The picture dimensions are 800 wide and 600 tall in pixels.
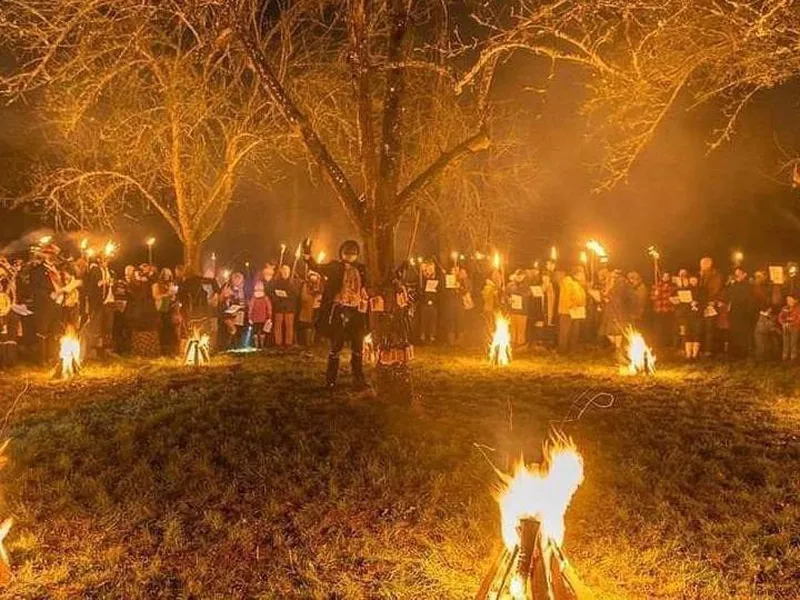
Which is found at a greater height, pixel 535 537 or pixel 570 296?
pixel 570 296

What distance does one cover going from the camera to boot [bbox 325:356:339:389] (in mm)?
11125

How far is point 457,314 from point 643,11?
9.30 m

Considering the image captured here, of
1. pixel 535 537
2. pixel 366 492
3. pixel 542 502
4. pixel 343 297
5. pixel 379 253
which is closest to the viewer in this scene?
pixel 535 537

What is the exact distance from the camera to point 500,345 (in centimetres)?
1451

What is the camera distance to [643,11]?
31.7 ft

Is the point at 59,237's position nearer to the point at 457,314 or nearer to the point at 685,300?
the point at 457,314

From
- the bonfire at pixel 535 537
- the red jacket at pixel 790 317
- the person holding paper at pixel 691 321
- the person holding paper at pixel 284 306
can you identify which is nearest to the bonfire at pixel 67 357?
the person holding paper at pixel 284 306

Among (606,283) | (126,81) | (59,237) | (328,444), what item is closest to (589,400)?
(328,444)

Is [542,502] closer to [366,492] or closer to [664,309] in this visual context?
[366,492]

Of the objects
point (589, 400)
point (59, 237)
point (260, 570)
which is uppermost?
point (59, 237)

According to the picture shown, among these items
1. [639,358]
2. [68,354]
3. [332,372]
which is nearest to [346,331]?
[332,372]

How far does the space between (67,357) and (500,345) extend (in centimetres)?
700

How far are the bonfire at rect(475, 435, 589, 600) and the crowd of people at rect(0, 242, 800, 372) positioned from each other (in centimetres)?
1023

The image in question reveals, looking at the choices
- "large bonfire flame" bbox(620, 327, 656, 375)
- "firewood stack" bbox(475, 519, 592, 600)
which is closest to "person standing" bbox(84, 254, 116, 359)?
"large bonfire flame" bbox(620, 327, 656, 375)
